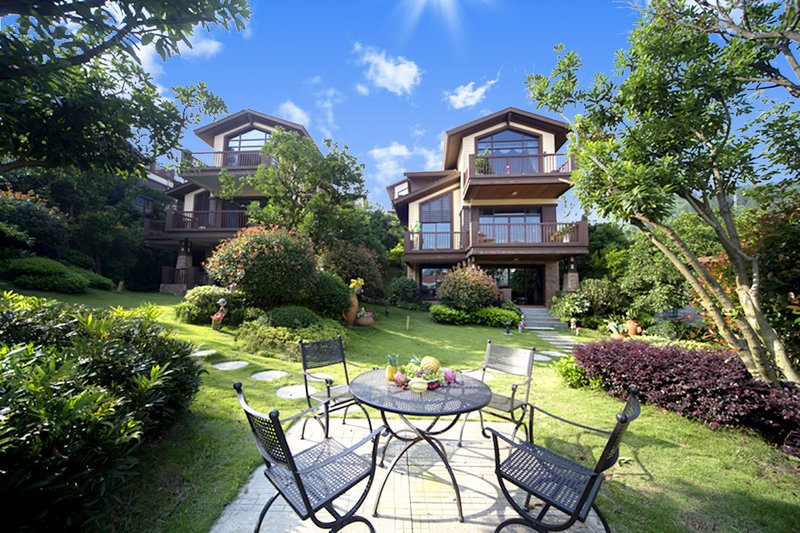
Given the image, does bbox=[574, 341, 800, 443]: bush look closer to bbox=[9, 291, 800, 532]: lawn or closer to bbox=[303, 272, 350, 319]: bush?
bbox=[9, 291, 800, 532]: lawn

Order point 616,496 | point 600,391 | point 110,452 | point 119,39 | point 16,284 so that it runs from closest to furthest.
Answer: point 110,452 < point 616,496 < point 119,39 < point 600,391 < point 16,284

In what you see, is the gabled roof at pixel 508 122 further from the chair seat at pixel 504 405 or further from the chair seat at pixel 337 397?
the chair seat at pixel 337 397

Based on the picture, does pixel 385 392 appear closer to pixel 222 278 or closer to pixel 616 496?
pixel 616 496

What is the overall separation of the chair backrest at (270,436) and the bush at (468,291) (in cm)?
1140

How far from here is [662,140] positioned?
4059 mm

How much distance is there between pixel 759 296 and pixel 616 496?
3575mm

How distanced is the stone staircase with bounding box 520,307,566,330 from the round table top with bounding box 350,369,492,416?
1078cm

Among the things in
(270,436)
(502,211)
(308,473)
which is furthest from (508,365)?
(502,211)

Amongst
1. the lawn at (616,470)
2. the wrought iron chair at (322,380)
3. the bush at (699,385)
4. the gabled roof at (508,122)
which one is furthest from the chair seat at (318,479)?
the gabled roof at (508,122)

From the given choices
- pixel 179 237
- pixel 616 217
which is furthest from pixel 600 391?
pixel 179 237

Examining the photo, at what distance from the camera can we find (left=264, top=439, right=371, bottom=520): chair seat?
1.83m

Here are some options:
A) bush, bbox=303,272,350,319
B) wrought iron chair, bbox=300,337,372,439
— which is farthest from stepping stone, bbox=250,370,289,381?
bush, bbox=303,272,350,319

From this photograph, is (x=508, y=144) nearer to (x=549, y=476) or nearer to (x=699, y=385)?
(x=699, y=385)

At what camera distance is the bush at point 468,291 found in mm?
12781
